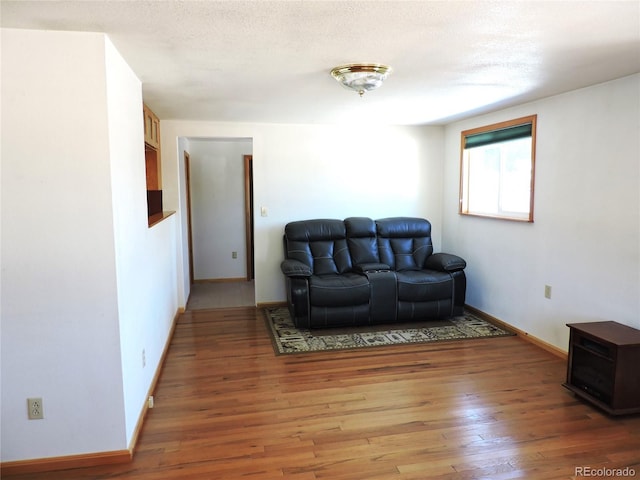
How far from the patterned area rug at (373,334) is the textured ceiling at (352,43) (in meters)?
2.11

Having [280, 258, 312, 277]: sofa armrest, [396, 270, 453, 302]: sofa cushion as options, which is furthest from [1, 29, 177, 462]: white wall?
[396, 270, 453, 302]: sofa cushion

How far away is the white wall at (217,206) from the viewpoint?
21.2 ft

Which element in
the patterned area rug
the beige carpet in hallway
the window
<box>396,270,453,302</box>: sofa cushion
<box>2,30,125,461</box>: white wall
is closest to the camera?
<box>2,30,125,461</box>: white wall

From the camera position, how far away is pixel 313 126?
5.16m

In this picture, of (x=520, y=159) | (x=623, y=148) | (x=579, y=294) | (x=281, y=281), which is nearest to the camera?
(x=623, y=148)

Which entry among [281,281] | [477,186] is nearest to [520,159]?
[477,186]

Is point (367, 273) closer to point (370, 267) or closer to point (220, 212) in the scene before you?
point (370, 267)

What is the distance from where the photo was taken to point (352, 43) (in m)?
2.23

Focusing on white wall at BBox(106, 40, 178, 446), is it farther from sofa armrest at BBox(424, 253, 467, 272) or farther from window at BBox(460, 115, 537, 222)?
window at BBox(460, 115, 537, 222)

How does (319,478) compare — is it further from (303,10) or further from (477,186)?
(477,186)

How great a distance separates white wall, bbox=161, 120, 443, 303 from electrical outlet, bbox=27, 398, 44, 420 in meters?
2.86

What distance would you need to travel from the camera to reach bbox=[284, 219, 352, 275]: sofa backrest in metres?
4.86

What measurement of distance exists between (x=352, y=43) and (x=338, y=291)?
8.38ft

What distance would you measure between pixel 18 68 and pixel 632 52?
3.12m
